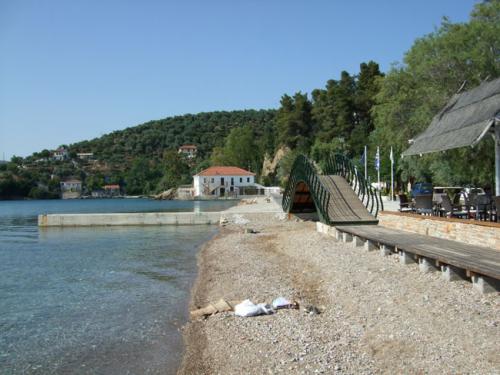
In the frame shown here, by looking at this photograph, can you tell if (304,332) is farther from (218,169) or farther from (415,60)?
(218,169)

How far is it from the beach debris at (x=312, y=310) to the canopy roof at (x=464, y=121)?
18.4ft

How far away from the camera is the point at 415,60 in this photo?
970 inches

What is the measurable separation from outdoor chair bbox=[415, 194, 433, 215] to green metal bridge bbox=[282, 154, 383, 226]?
104 inches

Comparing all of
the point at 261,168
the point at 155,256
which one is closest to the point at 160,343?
the point at 155,256

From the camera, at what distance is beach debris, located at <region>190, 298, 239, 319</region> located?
378 inches

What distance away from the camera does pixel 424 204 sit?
14484 mm

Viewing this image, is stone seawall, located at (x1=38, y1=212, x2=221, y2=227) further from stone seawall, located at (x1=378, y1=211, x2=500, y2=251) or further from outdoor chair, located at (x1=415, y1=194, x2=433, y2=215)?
outdoor chair, located at (x1=415, y1=194, x2=433, y2=215)

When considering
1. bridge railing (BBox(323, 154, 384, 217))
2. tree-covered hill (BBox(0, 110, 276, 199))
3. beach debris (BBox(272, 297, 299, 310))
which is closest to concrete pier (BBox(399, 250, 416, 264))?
beach debris (BBox(272, 297, 299, 310))

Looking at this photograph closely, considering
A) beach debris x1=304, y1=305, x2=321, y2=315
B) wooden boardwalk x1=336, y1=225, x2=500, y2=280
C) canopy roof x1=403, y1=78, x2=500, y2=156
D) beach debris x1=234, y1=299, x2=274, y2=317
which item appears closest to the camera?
wooden boardwalk x1=336, y1=225, x2=500, y2=280

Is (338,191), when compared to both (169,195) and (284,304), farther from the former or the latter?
(169,195)

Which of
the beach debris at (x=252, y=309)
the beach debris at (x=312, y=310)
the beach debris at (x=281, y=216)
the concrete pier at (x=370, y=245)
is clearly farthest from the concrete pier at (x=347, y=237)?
the beach debris at (x=281, y=216)

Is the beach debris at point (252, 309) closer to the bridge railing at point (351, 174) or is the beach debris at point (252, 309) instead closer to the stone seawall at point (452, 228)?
the stone seawall at point (452, 228)

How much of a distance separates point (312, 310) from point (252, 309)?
1111mm

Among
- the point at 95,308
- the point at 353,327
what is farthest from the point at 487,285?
the point at 95,308
